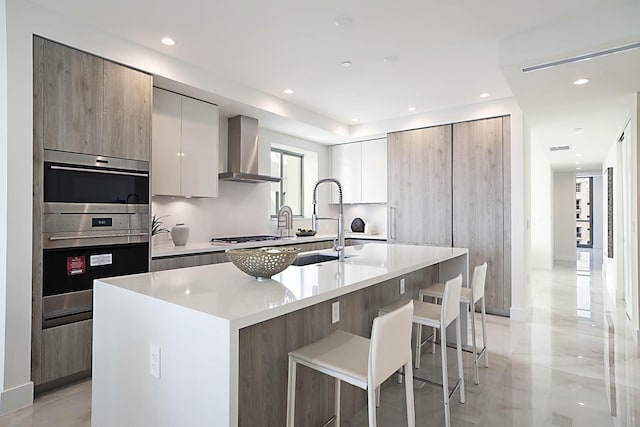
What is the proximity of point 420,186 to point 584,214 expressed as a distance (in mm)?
10574

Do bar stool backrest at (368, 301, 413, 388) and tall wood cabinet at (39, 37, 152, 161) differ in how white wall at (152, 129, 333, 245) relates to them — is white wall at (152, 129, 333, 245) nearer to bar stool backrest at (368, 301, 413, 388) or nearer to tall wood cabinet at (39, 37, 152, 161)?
tall wood cabinet at (39, 37, 152, 161)

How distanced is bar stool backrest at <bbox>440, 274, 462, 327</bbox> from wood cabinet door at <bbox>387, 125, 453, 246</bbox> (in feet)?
8.36

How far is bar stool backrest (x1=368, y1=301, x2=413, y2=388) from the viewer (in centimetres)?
140

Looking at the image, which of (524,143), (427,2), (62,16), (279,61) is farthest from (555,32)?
(62,16)

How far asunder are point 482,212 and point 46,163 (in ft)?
14.4

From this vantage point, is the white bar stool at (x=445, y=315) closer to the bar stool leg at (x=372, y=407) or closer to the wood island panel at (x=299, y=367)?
the wood island panel at (x=299, y=367)

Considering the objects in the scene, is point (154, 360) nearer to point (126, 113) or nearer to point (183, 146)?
point (126, 113)

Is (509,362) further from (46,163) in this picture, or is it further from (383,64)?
(46,163)

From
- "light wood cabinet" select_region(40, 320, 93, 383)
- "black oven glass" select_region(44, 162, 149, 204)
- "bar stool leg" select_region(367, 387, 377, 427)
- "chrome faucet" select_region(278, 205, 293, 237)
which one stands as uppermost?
"black oven glass" select_region(44, 162, 149, 204)

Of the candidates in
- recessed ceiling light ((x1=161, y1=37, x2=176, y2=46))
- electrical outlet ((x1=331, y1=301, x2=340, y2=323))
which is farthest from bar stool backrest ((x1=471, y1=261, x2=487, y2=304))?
recessed ceiling light ((x1=161, y1=37, x2=176, y2=46))

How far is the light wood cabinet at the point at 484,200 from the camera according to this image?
171 inches

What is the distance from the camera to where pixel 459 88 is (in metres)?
4.00

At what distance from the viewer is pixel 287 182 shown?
5750mm

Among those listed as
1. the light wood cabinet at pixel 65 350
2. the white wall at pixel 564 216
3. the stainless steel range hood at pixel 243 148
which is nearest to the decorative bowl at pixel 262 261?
the light wood cabinet at pixel 65 350
